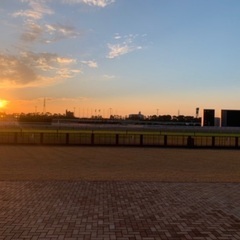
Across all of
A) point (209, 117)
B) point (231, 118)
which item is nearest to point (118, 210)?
point (209, 117)

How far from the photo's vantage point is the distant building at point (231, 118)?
114438 mm

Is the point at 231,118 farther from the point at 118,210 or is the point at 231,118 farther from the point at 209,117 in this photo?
the point at 118,210

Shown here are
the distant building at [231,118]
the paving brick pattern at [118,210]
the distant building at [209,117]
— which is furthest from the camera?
the distant building at [231,118]

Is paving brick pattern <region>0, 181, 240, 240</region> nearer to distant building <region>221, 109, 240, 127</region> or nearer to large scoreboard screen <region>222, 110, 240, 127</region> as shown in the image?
distant building <region>221, 109, 240, 127</region>

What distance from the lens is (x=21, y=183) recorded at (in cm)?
1172

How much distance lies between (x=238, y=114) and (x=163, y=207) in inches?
4354

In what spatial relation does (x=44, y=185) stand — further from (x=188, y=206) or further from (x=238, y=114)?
(x=238, y=114)

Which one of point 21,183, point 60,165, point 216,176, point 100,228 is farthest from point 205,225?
point 60,165

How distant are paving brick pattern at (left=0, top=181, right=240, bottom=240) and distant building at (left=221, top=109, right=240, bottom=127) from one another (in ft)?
348

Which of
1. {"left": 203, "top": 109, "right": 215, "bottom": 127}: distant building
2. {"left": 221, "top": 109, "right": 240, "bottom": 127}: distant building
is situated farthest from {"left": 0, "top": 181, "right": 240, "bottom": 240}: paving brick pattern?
{"left": 221, "top": 109, "right": 240, "bottom": 127}: distant building

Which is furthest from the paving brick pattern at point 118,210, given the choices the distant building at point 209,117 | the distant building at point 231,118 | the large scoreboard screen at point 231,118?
the large scoreboard screen at point 231,118

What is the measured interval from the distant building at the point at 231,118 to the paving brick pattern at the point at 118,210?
106119 mm

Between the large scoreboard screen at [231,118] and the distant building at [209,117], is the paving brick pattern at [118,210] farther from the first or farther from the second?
the large scoreboard screen at [231,118]

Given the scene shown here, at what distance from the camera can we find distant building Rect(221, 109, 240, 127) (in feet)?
375
